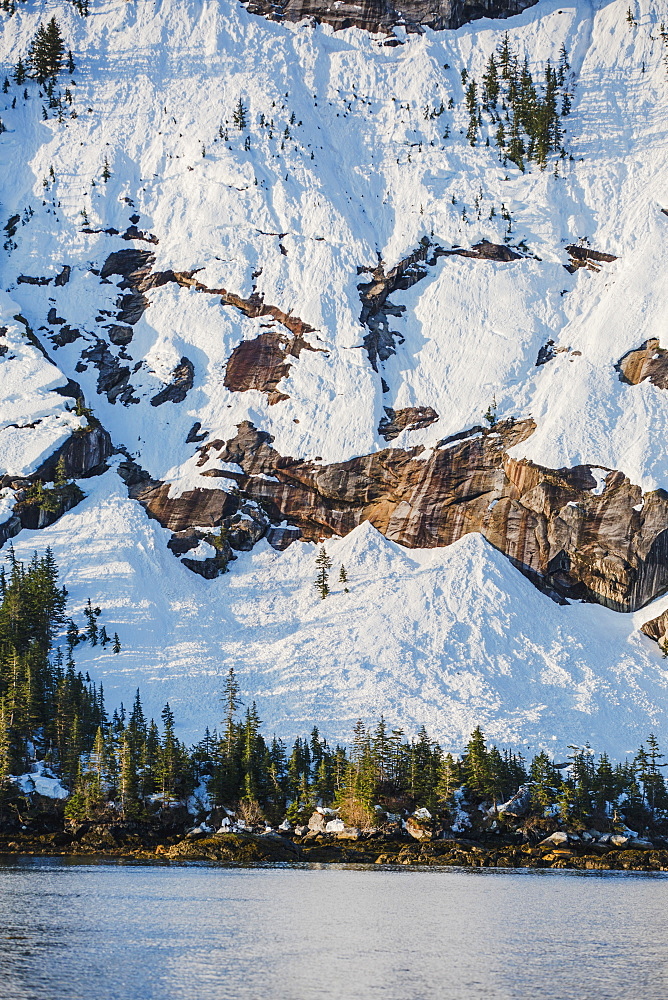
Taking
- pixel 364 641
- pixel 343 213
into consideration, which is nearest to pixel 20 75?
pixel 343 213

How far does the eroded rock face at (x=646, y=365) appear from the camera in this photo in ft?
374

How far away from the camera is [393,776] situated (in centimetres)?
7431

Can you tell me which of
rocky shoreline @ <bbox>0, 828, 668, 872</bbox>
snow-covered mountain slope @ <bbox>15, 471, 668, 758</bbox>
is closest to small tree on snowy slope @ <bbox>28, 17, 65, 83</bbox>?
snow-covered mountain slope @ <bbox>15, 471, 668, 758</bbox>

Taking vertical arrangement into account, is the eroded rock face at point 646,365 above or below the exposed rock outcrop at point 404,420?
above

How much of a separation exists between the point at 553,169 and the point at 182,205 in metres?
53.7

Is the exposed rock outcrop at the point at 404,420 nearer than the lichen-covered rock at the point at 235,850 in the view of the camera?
No

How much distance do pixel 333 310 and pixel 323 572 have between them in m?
38.9

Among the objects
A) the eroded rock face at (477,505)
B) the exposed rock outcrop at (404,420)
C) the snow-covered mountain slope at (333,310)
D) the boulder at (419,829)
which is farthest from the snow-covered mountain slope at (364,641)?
the exposed rock outcrop at (404,420)

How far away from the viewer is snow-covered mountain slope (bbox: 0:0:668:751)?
316 ft

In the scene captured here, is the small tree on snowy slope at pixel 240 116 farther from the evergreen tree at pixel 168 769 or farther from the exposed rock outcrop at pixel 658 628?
the evergreen tree at pixel 168 769

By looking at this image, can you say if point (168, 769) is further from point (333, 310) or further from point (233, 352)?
point (333, 310)

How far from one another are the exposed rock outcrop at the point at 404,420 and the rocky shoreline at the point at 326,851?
5742cm

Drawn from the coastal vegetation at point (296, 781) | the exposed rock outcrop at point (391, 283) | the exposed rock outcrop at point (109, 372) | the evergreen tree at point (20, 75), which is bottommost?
the coastal vegetation at point (296, 781)

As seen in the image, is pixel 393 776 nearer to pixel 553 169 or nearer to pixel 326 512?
pixel 326 512
